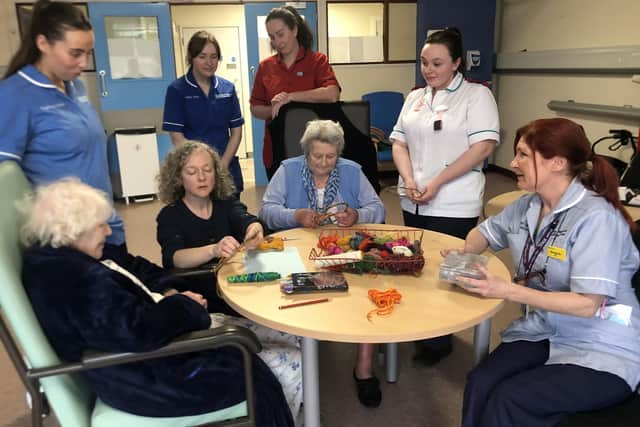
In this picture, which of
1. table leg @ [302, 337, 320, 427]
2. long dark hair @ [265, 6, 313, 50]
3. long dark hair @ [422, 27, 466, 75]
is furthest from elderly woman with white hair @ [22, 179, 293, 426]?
long dark hair @ [265, 6, 313, 50]

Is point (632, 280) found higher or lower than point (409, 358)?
higher

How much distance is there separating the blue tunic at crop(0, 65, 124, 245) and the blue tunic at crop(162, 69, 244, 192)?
3.20 feet

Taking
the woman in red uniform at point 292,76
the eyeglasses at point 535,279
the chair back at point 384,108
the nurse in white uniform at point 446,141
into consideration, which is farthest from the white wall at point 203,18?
the eyeglasses at point 535,279

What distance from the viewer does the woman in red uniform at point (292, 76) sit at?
2693 millimetres

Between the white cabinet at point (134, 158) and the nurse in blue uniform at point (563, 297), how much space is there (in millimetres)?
4531

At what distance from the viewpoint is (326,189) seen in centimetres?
228

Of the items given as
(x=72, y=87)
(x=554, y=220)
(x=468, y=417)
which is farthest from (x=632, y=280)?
(x=72, y=87)

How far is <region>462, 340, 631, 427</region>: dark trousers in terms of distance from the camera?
1.33m

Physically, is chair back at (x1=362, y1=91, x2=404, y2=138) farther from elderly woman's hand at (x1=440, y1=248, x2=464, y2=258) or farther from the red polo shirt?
elderly woman's hand at (x1=440, y1=248, x2=464, y2=258)

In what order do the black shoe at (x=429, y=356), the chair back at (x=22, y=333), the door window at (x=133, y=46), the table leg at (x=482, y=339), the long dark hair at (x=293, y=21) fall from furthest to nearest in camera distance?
1. the door window at (x=133, y=46)
2. the long dark hair at (x=293, y=21)
3. the black shoe at (x=429, y=356)
4. the table leg at (x=482, y=339)
5. the chair back at (x=22, y=333)

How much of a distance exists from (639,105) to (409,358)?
306cm

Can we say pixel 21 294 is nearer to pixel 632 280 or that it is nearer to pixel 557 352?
pixel 557 352

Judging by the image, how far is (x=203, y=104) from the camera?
2.96 metres

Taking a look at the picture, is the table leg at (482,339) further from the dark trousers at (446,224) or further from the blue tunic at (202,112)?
the blue tunic at (202,112)
